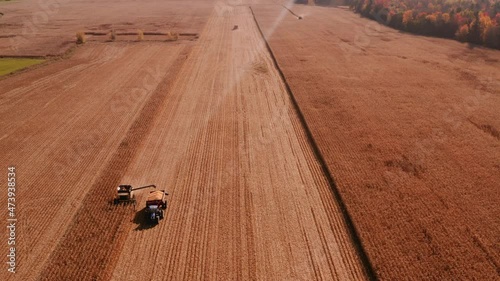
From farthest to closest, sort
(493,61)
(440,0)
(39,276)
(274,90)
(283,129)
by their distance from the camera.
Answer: (440,0) → (493,61) → (274,90) → (283,129) → (39,276)

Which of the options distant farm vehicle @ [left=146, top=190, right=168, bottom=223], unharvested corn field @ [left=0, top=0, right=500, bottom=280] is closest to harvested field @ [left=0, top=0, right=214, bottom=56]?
unharvested corn field @ [left=0, top=0, right=500, bottom=280]

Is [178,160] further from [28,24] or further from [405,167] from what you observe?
[28,24]

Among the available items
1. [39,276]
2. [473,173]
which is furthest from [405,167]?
[39,276]

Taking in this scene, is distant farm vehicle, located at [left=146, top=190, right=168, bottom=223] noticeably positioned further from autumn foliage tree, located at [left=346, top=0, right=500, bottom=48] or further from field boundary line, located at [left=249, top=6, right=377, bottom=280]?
autumn foliage tree, located at [left=346, top=0, right=500, bottom=48]

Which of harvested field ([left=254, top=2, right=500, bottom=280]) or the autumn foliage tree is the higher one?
the autumn foliage tree

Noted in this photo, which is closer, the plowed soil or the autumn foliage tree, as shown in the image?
the plowed soil

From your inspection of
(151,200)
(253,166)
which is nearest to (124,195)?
(151,200)

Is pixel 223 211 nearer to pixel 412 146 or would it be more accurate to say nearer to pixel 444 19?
pixel 412 146
